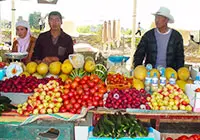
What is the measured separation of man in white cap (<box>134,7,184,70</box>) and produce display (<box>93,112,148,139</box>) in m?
2.06

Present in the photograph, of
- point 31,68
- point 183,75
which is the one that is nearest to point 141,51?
point 183,75

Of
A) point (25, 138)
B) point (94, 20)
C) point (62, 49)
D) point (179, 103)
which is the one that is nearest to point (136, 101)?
point (179, 103)

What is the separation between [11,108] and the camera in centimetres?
361

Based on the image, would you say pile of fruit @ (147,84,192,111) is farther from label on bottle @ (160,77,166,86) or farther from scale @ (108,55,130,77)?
scale @ (108,55,130,77)

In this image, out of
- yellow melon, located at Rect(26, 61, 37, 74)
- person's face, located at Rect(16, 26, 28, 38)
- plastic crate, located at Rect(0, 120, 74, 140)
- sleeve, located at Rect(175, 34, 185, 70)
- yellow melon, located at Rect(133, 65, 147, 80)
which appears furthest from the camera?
person's face, located at Rect(16, 26, 28, 38)

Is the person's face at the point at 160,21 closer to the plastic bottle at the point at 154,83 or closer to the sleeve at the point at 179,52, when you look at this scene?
the sleeve at the point at 179,52

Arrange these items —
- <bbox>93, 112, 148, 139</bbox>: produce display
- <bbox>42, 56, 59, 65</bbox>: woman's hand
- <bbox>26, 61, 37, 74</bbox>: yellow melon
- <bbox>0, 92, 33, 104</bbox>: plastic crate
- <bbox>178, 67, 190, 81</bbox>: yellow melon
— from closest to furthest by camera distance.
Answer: <bbox>93, 112, 148, 139</bbox>: produce display, <bbox>0, 92, 33, 104</bbox>: plastic crate, <bbox>178, 67, 190, 81</bbox>: yellow melon, <bbox>26, 61, 37, 74</bbox>: yellow melon, <bbox>42, 56, 59, 65</bbox>: woman's hand

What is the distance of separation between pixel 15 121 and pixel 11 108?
1.17ft

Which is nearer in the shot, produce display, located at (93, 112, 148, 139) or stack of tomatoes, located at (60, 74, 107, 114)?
produce display, located at (93, 112, 148, 139)

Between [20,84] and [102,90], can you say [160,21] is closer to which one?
[102,90]

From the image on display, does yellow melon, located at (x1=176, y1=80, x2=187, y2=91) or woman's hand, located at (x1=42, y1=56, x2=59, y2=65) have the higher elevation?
woman's hand, located at (x1=42, y1=56, x2=59, y2=65)

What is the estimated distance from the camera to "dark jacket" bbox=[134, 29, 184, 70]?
194 inches

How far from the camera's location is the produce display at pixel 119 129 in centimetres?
296

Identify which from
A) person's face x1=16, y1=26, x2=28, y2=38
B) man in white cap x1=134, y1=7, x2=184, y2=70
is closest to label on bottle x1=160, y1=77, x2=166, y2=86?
man in white cap x1=134, y1=7, x2=184, y2=70
